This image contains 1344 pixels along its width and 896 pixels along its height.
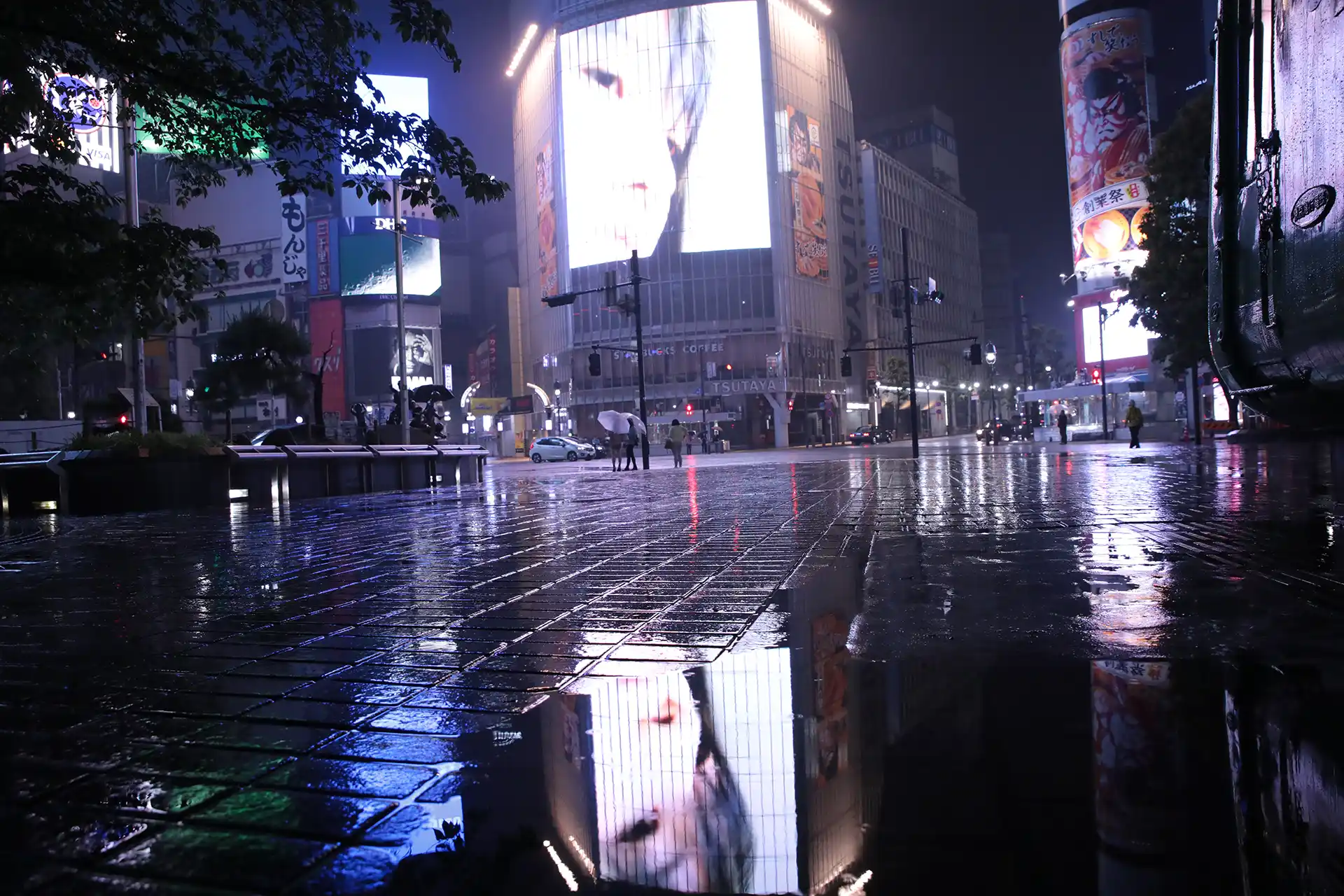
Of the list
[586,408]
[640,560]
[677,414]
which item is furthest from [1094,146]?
[640,560]

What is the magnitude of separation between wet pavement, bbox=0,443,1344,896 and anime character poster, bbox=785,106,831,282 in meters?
76.6

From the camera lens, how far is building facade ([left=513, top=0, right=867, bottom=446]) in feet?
251

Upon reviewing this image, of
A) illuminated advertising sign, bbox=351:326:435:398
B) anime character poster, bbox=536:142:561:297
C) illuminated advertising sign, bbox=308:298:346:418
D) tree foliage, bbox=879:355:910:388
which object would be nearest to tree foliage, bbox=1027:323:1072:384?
tree foliage, bbox=879:355:910:388

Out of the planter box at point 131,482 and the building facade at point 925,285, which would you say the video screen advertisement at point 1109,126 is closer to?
the building facade at point 925,285

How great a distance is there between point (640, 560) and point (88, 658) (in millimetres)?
3890

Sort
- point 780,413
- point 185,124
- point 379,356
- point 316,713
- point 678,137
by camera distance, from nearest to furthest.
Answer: point 316,713 < point 185,124 < point 678,137 < point 780,413 < point 379,356

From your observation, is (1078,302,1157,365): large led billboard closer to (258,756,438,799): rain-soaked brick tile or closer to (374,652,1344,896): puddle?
(374,652,1344,896): puddle

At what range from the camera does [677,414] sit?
76.7 metres

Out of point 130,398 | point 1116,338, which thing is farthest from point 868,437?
point 130,398

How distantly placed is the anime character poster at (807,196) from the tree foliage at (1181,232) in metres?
51.5

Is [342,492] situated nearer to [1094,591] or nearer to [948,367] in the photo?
[1094,591]

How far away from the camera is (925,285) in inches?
3856

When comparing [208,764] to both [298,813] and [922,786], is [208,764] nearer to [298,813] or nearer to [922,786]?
[298,813]

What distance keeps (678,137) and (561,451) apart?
32555mm
